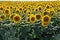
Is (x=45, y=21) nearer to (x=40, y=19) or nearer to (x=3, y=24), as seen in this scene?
(x=40, y=19)

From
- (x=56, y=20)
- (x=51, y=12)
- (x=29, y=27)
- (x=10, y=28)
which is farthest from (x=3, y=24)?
(x=51, y=12)

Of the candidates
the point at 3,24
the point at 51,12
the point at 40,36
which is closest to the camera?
the point at 40,36

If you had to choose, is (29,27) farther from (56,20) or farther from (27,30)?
(56,20)

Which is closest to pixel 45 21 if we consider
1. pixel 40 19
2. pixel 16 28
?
pixel 40 19

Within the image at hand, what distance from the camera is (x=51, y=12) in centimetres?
504

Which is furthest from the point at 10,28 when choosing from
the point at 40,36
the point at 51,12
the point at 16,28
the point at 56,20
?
the point at 51,12

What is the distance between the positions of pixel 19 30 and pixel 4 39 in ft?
0.96

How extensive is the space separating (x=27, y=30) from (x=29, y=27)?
0.05 metres

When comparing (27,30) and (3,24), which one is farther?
(3,24)

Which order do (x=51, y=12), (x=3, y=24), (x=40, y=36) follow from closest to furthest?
(x=40, y=36), (x=3, y=24), (x=51, y=12)

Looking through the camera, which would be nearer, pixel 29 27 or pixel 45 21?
pixel 29 27

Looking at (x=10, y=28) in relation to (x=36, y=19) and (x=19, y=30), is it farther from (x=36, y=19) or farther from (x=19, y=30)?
(x=36, y=19)

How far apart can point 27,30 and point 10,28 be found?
0.83 feet

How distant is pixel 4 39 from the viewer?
3.96m
